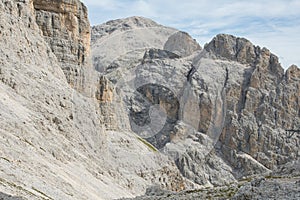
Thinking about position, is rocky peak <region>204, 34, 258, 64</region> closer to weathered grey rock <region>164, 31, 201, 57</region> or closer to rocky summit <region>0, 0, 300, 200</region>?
rocky summit <region>0, 0, 300, 200</region>

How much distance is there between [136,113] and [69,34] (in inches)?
2413

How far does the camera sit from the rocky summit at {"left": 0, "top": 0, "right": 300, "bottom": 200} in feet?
124

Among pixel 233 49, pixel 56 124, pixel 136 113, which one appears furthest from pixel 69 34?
pixel 233 49

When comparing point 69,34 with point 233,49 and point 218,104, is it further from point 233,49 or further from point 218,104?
point 233,49

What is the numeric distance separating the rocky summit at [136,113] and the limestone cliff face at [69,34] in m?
0.14

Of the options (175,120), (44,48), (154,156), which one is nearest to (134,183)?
(154,156)

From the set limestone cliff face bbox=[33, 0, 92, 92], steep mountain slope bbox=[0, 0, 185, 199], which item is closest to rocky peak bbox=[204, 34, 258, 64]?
steep mountain slope bbox=[0, 0, 185, 199]

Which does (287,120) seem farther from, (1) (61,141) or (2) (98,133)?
(1) (61,141)

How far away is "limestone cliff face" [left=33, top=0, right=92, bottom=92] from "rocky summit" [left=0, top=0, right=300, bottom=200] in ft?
0.47

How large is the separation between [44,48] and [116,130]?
71.5 ft

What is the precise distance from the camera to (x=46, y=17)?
63.4 metres

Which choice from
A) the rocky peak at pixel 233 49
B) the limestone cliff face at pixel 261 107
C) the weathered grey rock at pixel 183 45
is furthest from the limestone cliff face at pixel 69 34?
the weathered grey rock at pixel 183 45

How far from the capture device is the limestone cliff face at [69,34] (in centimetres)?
6406

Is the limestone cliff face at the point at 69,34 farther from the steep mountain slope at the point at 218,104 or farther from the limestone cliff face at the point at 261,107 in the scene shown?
the limestone cliff face at the point at 261,107
